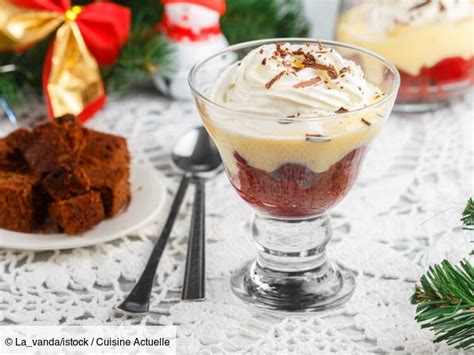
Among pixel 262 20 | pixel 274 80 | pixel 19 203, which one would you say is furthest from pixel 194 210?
pixel 262 20

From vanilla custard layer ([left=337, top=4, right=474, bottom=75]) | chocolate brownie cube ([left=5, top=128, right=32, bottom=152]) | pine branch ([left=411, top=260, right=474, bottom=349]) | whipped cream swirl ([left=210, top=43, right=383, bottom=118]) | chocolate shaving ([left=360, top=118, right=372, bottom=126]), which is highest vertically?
whipped cream swirl ([left=210, top=43, right=383, bottom=118])

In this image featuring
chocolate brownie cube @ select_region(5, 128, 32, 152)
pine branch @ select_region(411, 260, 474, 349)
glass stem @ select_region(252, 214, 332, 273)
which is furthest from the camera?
chocolate brownie cube @ select_region(5, 128, 32, 152)

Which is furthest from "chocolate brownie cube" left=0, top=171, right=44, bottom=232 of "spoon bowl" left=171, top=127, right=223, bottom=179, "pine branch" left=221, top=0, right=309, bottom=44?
"pine branch" left=221, top=0, right=309, bottom=44

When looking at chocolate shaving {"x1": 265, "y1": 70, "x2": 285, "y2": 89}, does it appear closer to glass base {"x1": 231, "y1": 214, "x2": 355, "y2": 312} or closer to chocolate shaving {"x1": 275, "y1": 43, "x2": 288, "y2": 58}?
chocolate shaving {"x1": 275, "y1": 43, "x2": 288, "y2": 58}

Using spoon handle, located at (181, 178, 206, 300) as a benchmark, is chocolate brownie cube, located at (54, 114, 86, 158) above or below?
above

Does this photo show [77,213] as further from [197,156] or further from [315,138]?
[315,138]

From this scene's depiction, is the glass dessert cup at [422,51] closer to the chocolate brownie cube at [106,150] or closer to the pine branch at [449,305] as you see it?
the chocolate brownie cube at [106,150]

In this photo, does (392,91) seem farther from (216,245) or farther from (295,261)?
(216,245)
